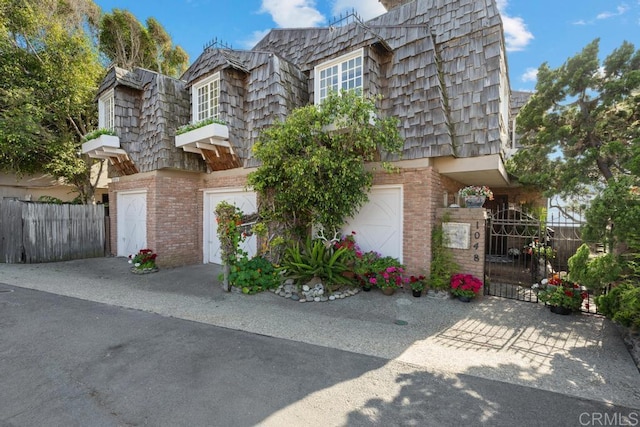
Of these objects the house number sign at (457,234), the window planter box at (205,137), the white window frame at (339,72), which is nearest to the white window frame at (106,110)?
the window planter box at (205,137)

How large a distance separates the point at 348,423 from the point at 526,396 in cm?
191

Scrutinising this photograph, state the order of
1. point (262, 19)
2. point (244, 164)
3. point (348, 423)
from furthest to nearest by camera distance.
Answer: point (262, 19), point (244, 164), point (348, 423)

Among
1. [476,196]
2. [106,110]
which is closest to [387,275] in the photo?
[476,196]

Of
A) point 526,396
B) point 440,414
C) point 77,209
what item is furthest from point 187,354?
point 77,209

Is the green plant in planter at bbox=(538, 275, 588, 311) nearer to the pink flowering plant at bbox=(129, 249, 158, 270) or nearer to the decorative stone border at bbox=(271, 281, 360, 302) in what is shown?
the decorative stone border at bbox=(271, 281, 360, 302)

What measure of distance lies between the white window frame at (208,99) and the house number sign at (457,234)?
7.01 metres

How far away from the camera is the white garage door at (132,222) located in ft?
33.9

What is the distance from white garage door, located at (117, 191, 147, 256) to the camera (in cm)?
1033

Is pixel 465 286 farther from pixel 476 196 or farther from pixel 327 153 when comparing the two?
pixel 327 153

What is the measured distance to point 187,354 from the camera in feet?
12.6

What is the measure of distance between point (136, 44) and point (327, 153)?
56.3 feet

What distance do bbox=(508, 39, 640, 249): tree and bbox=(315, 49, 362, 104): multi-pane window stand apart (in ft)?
16.6

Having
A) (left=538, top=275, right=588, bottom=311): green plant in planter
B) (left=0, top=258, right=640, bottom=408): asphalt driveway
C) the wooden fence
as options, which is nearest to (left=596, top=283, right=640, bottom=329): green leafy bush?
(left=0, top=258, right=640, bottom=408): asphalt driveway

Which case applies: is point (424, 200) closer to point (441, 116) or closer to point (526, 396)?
point (441, 116)
